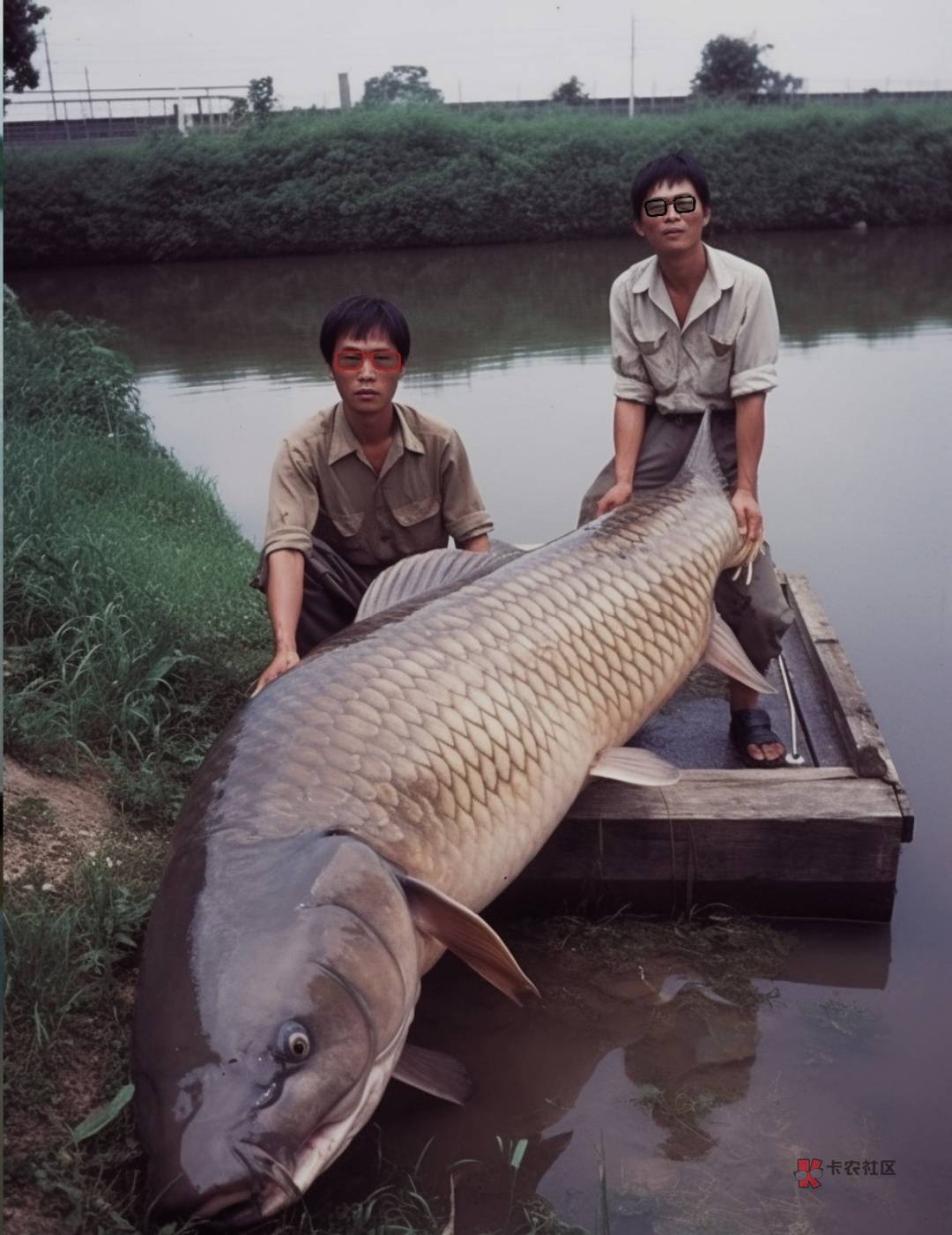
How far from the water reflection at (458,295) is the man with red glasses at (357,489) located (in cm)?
808

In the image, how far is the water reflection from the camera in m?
13.1

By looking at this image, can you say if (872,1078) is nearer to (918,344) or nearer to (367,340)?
(367,340)

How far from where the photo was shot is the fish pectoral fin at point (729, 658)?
11.2ft

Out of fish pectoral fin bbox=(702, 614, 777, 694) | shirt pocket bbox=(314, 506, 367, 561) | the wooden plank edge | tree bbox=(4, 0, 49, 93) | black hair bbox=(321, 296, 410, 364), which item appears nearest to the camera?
the wooden plank edge

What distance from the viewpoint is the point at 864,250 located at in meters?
21.4

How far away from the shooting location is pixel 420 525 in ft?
12.1

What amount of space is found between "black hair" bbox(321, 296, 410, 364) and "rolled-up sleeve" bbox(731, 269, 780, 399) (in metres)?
0.96

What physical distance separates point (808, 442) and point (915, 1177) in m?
6.57

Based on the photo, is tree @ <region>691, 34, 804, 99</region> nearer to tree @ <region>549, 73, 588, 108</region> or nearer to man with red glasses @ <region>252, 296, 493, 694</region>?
tree @ <region>549, 73, 588, 108</region>

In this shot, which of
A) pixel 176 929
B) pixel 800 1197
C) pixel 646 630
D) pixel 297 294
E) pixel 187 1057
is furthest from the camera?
pixel 297 294

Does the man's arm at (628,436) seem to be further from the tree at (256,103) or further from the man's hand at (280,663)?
the tree at (256,103)

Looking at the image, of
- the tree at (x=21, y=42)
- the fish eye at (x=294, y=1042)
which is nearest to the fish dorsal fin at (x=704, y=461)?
the fish eye at (x=294, y=1042)

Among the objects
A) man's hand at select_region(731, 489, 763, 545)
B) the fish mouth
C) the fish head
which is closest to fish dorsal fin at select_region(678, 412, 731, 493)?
man's hand at select_region(731, 489, 763, 545)

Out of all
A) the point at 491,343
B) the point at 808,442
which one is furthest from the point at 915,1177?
the point at 491,343
